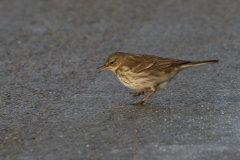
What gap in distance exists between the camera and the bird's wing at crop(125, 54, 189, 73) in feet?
20.8

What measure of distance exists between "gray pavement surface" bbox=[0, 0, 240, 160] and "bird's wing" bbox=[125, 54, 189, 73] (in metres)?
0.52

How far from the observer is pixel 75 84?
23.3 ft

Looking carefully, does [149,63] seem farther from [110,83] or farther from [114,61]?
[110,83]

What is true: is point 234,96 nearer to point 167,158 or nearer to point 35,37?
point 167,158

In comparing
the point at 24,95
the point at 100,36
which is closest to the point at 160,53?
the point at 100,36

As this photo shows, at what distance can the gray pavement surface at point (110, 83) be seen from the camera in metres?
4.54

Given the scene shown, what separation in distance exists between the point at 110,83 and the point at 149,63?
3.56 feet

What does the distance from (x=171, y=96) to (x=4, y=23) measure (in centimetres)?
647

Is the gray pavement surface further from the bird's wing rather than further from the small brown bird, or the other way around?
the bird's wing

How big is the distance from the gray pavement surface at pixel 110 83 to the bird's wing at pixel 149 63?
20.6 inches

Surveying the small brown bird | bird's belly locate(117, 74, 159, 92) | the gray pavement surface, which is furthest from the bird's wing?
the gray pavement surface

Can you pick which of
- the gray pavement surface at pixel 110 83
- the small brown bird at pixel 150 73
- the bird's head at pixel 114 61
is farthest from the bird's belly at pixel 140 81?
the bird's head at pixel 114 61

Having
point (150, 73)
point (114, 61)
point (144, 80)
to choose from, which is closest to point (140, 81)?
point (144, 80)

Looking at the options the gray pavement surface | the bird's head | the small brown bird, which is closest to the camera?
the gray pavement surface
